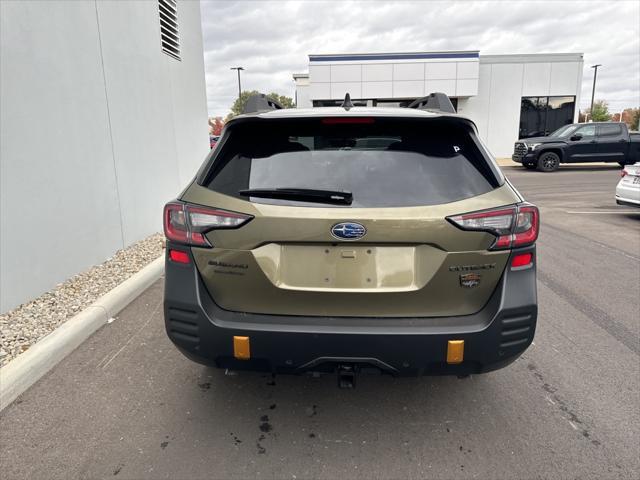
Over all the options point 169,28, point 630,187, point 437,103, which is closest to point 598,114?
point 630,187

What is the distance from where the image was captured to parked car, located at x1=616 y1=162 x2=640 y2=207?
8.80m

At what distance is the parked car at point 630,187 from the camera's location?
8805mm

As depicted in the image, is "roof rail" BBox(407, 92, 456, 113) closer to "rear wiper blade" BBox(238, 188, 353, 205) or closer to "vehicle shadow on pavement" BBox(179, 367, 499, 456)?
"rear wiper blade" BBox(238, 188, 353, 205)

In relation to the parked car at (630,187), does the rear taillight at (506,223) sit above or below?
above

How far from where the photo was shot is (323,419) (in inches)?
110

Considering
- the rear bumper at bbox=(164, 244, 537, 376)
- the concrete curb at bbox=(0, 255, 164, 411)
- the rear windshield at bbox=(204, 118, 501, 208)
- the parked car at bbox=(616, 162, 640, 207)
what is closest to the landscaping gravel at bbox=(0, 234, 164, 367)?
the concrete curb at bbox=(0, 255, 164, 411)

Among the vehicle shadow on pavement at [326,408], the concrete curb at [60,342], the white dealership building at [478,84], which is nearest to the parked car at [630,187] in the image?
the vehicle shadow on pavement at [326,408]

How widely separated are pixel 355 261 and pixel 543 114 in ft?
99.1

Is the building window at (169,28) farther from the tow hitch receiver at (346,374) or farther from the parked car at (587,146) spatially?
the parked car at (587,146)

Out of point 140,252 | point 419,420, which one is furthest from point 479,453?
point 140,252

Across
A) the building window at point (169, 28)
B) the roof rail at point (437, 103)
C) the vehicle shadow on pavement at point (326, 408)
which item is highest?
the building window at point (169, 28)

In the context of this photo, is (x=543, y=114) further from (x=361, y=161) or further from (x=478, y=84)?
(x=361, y=161)

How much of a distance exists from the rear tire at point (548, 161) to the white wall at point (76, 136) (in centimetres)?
1706

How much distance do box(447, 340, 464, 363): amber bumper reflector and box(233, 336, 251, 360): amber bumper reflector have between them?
1002 mm
